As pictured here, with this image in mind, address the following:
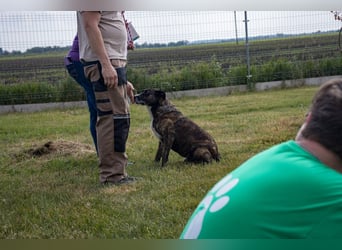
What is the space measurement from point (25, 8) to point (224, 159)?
75cm

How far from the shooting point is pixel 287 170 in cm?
88

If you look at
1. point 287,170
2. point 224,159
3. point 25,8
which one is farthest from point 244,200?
point 25,8

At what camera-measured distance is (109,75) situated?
1.70 m

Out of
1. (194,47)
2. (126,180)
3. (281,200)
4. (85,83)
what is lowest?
(126,180)

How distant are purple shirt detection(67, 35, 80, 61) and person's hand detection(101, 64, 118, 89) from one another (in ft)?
0.32

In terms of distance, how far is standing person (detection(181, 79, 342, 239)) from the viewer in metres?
0.88

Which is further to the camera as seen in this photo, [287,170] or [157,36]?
[157,36]

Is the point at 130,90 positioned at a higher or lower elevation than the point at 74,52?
lower

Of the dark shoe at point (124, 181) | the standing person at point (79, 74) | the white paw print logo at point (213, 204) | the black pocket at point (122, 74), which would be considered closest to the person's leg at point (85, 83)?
the standing person at point (79, 74)

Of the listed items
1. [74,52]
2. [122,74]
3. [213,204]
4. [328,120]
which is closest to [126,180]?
[122,74]

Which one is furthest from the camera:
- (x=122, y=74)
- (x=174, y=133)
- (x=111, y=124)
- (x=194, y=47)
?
(x=174, y=133)

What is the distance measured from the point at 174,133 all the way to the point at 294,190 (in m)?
1.27

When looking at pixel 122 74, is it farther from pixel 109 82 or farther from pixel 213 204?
pixel 213 204
